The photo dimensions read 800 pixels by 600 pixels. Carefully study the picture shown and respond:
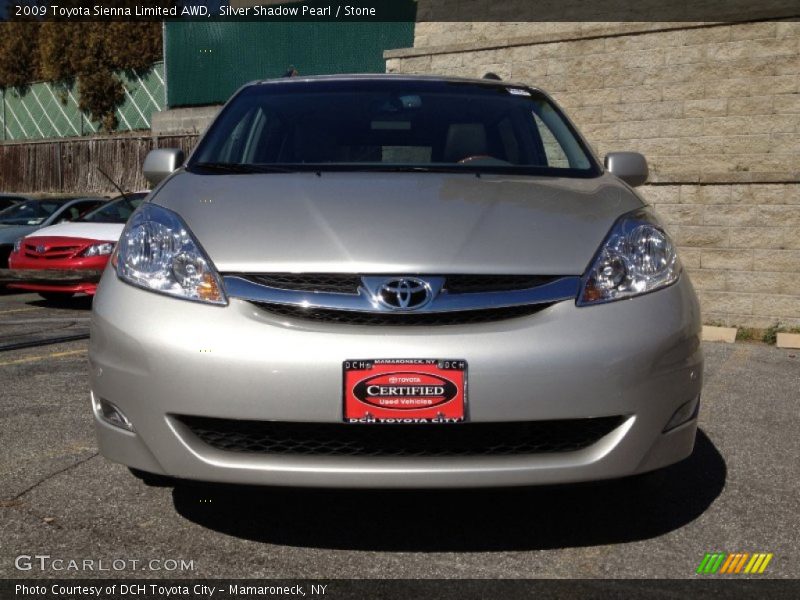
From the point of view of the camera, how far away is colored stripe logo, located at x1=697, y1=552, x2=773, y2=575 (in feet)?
9.96

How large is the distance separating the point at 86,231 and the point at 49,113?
26.0 metres

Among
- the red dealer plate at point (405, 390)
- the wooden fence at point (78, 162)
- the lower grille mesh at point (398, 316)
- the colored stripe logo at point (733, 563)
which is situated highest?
the lower grille mesh at point (398, 316)

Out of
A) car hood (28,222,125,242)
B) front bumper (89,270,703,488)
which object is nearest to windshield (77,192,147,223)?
car hood (28,222,125,242)

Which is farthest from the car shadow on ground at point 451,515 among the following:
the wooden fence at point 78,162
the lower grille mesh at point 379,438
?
the wooden fence at point 78,162

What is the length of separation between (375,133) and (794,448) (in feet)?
7.64

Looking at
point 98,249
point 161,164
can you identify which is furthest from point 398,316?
point 98,249

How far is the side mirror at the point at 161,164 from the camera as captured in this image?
423cm

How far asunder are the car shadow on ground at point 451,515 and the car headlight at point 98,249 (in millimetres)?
8417

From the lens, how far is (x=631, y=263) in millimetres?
3182

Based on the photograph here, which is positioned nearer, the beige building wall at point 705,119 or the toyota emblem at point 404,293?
the toyota emblem at point 404,293

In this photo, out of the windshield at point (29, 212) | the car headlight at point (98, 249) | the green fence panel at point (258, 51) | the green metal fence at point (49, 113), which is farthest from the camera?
the green metal fence at point (49, 113)

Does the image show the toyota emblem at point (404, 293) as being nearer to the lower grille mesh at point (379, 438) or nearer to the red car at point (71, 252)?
the lower grille mesh at point (379, 438)

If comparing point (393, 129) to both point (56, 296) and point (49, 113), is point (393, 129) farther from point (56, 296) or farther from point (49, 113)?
point (49, 113)

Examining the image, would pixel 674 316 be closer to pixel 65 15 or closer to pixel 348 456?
pixel 348 456
